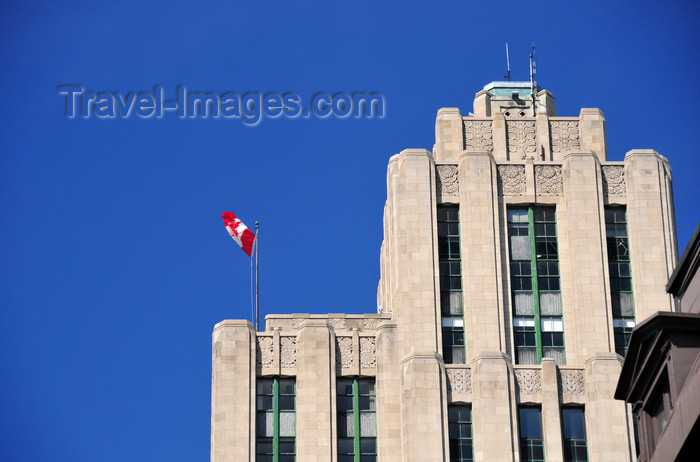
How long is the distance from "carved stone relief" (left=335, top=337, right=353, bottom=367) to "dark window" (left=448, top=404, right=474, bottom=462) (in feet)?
17.6

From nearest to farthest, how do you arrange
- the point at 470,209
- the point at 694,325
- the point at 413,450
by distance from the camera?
the point at 694,325, the point at 413,450, the point at 470,209

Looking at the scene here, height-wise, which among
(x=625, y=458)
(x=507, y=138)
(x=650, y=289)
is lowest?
(x=625, y=458)

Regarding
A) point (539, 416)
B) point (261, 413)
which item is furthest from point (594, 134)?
point (261, 413)

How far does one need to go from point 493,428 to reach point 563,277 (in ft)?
25.9

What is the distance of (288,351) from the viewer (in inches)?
3174

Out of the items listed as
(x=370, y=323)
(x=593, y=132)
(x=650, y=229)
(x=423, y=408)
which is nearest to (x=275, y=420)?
(x=423, y=408)

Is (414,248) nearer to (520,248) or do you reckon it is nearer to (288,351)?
(520,248)

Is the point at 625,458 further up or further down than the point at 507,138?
further down

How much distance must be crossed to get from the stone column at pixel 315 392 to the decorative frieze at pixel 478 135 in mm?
10987

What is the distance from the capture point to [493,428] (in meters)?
77.1

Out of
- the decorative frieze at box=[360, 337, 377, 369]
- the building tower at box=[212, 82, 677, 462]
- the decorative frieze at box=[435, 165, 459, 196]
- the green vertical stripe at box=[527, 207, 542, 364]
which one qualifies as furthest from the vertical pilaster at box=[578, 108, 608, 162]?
the decorative frieze at box=[360, 337, 377, 369]

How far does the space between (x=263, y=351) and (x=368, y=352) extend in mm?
4553

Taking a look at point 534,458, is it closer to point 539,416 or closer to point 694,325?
point 539,416

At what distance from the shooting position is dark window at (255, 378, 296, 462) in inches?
3103
